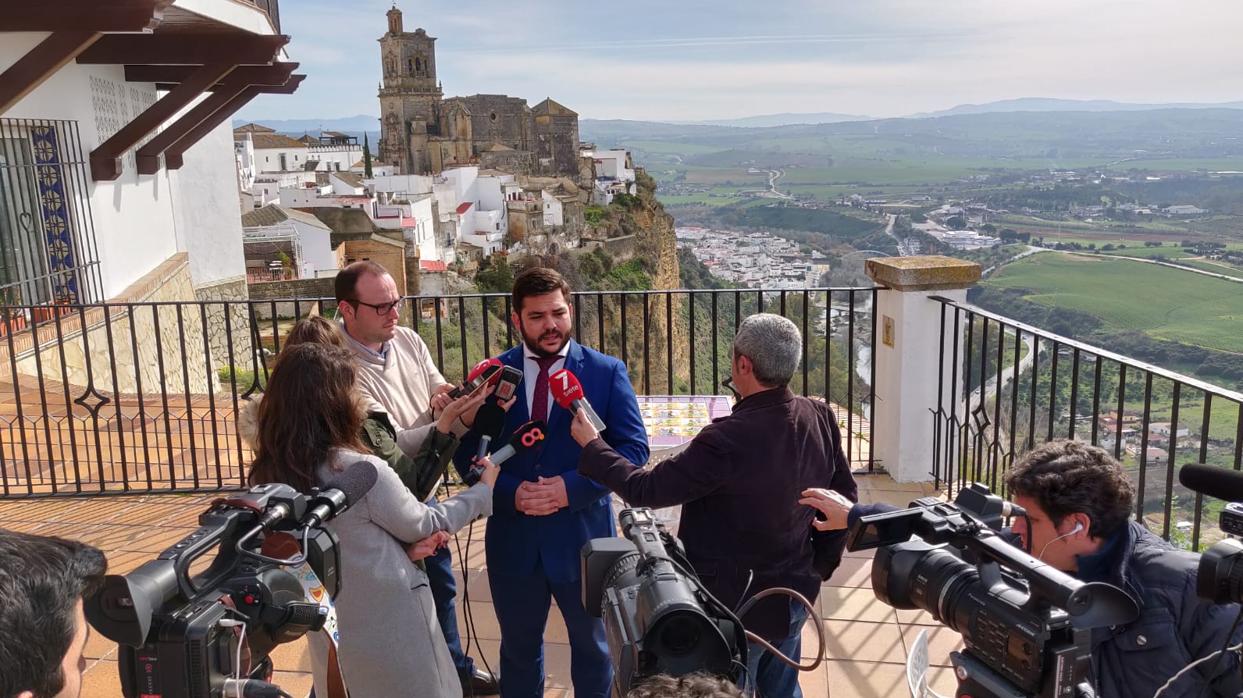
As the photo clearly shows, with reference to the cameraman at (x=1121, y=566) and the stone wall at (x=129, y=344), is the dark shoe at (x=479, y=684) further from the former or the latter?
the stone wall at (x=129, y=344)

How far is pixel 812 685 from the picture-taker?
313 cm

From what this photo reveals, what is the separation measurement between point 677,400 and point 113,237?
8399mm

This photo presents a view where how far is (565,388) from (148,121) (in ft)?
29.1

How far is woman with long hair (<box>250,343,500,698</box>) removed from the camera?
2119 millimetres

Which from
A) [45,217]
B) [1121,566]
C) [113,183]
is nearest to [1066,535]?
[1121,566]

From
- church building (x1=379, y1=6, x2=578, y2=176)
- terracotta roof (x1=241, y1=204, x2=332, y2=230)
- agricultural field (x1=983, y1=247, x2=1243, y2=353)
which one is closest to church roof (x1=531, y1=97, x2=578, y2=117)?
church building (x1=379, y1=6, x2=578, y2=176)

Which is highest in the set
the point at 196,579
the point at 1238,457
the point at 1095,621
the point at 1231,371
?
the point at 196,579

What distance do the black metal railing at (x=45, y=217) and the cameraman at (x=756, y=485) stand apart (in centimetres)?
788

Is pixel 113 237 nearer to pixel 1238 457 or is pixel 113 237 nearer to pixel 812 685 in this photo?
pixel 812 685

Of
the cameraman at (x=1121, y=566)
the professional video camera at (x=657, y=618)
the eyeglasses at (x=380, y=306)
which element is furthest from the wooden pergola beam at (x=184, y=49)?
the cameraman at (x=1121, y=566)

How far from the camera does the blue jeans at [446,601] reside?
309 centimetres

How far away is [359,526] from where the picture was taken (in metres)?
2.24

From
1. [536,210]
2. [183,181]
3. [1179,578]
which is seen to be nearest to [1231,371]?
[1179,578]

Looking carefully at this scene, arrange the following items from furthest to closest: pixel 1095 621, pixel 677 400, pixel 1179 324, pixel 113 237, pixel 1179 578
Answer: pixel 1179 324
pixel 113 237
pixel 677 400
pixel 1179 578
pixel 1095 621
